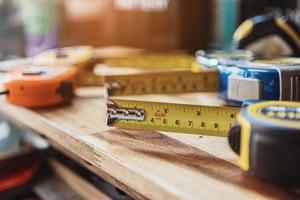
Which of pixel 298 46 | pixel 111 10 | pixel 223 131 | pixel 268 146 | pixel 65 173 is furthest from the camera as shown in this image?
pixel 111 10

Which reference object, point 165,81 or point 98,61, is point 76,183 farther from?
point 98,61

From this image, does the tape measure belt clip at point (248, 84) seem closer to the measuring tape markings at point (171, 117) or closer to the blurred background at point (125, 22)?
the measuring tape markings at point (171, 117)

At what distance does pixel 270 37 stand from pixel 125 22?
0.49 metres

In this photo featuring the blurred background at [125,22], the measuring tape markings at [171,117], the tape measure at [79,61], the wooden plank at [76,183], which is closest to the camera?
the measuring tape markings at [171,117]

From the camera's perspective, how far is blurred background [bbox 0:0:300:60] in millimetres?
1066

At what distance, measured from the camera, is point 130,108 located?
1.59ft

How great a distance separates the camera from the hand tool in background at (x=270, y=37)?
806mm

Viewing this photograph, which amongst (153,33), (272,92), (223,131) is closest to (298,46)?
(272,92)

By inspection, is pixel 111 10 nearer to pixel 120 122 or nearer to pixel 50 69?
pixel 50 69

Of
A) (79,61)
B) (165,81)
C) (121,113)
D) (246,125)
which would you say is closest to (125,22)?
(79,61)

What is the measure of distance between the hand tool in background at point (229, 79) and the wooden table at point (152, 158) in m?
0.09

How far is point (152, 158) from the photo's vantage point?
→ 1.45 ft

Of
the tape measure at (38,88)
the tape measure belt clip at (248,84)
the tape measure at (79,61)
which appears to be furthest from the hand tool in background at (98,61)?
the tape measure belt clip at (248,84)

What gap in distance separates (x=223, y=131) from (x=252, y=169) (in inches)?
3.3
